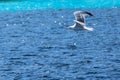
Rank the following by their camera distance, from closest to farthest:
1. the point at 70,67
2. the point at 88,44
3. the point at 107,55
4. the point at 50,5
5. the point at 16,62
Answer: the point at 70,67 → the point at 16,62 → the point at 107,55 → the point at 88,44 → the point at 50,5

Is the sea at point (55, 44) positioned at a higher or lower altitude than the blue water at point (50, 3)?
lower

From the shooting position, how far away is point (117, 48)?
4194 centimetres

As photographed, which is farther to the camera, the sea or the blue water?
the blue water

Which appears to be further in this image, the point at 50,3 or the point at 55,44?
the point at 50,3

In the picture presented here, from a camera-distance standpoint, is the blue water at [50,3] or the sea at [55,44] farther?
the blue water at [50,3]

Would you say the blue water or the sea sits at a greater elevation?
the blue water

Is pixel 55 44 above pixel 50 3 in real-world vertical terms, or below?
below

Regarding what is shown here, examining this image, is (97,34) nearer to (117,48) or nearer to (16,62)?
(117,48)

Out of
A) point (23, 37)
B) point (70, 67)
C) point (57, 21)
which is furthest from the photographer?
point (57, 21)

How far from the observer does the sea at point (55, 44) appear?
31484 mm

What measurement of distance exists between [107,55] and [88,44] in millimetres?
7199

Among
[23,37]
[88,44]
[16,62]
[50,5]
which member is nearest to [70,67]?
[16,62]

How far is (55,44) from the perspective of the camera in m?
46.2

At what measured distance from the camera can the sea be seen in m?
31.5
